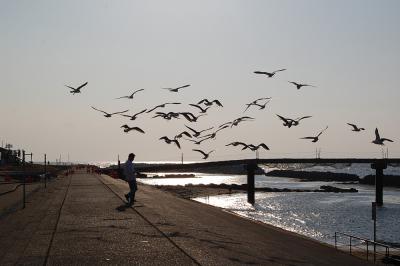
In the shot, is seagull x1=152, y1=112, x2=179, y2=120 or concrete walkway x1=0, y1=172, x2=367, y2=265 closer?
concrete walkway x1=0, y1=172, x2=367, y2=265

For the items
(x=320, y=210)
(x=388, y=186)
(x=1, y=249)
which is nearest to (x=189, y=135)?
(x=1, y=249)

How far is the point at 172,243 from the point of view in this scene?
51.5ft

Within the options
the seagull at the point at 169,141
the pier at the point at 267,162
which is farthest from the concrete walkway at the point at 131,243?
the pier at the point at 267,162

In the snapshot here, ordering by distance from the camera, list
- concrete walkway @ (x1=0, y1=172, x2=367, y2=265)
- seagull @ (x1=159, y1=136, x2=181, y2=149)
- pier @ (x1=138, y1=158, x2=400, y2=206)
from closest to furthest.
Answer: concrete walkway @ (x1=0, y1=172, x2=367, y2=265)
seagull @ (x1=159, y1=136, x2=181, y2=149)
pier @ (x1=138, y1=158, x2=400, y2=206)

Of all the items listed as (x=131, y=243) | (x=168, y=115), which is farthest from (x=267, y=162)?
(x=131, y=243)

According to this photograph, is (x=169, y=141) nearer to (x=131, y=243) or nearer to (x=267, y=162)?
(x=131, y=243)

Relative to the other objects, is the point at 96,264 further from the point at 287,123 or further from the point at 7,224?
the point at 287,123

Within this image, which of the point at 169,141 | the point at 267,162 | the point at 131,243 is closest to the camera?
the point at 131,243

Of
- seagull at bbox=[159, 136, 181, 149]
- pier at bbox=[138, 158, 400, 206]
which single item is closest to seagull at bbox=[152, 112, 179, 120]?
seagull at bbox=[159, 136, 181, 149]

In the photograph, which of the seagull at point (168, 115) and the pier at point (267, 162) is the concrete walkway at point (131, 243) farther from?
the pier at point (267, 162)

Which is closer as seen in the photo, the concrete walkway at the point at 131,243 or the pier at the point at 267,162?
the concrete walkway at the point at 131,243

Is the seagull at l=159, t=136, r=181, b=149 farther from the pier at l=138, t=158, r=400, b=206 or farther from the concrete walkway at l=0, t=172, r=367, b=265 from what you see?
the pier at l=138, t=158, r=400, b=206

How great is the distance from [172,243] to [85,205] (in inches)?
500

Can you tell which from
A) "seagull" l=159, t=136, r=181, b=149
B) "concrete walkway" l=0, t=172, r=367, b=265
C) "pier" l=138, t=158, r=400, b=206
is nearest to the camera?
"concrete walkway" l=0, t=172, r=367, b=265
